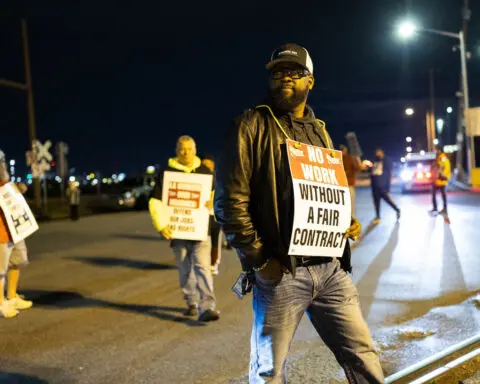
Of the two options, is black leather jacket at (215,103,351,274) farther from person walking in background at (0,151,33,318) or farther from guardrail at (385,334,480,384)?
person walking in background at (0,151,33,318)

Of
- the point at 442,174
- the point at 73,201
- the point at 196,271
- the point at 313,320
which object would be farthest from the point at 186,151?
the point at 73,201

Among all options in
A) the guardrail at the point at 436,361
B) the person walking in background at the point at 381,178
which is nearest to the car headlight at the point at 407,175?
the person walking in background at the point at 381,178

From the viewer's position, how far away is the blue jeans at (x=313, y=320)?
2.85 m

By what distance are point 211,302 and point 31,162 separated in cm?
1970

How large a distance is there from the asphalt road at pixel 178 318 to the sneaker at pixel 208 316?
0.25ft

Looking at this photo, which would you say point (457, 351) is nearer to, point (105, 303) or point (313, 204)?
point (313, 204)

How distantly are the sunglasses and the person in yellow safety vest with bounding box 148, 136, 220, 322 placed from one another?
3368mm

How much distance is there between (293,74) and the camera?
2920 millimetres

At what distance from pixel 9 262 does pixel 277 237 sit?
4973 mm

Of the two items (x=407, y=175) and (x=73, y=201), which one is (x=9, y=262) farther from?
(x=407, y=175)

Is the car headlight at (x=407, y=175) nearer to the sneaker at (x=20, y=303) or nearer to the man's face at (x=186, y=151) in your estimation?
the man's face at (x=186, y=151)

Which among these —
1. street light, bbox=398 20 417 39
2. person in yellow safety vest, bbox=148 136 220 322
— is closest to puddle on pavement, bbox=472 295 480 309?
person in yellow safety vest, bbox=148 136 220 322

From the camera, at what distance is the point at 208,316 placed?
6.11 meters

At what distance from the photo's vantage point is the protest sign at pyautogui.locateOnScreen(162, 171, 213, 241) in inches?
246
